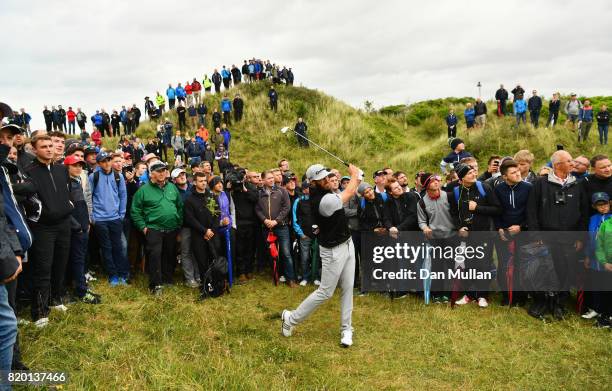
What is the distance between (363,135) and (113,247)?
58.7 feet

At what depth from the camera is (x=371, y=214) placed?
21.6 ft

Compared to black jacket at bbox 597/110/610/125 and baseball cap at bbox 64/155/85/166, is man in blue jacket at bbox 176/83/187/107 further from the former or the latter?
black jacket at bbox 597/110/610/125

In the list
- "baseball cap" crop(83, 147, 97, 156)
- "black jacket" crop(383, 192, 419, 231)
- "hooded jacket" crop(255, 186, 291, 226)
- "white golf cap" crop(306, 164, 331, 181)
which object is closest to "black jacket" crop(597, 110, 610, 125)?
"black jacket" crop(383, 192, 419, 231)

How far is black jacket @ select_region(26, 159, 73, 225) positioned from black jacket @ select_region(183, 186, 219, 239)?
6.41ft

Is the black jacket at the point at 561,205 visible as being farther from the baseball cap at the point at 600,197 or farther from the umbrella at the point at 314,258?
the umbrella at the point at 314,258

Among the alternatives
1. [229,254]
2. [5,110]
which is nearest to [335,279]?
[229,254]

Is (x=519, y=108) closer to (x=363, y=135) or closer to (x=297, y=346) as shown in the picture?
(x=363, y=135)

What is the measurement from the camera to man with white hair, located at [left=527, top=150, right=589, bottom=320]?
5426mm

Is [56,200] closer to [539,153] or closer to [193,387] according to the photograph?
[193,387]

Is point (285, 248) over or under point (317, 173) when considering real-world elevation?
under

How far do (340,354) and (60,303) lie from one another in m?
3.70

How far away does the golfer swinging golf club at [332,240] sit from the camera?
15.2 ft

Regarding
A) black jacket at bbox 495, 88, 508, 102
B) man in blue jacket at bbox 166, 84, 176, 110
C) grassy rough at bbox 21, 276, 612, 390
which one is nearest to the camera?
grassy rough at bbox 21, 276, 612, 390

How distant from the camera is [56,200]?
4867mm
